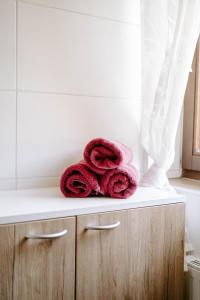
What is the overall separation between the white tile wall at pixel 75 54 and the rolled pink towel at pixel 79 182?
34 centimetres

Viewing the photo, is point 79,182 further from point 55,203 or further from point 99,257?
point 99,257

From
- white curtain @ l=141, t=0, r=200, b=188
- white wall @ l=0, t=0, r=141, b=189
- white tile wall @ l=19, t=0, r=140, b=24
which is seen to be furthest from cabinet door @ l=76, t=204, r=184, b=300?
white tile wall @ l=19, t=0, r=140, b=24

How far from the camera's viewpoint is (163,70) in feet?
4.07

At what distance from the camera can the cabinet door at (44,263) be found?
85 centimetres

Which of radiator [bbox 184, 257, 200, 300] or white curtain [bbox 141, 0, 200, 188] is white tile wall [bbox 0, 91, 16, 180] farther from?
radiator [bbox 184, 257, 200, 300]

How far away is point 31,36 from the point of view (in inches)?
45.8

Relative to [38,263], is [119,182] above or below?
above

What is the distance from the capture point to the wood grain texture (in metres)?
0.83

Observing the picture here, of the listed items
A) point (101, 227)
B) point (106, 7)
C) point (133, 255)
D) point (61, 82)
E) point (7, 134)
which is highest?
point (106, 7)

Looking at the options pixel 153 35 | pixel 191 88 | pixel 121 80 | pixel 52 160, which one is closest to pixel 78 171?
pixel 52 160

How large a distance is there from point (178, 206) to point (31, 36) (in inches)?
31.3

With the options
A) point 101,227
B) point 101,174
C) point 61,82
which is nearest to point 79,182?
point 101,174

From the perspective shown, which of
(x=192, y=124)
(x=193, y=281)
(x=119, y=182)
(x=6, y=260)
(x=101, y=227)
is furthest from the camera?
(x=192, y=124)

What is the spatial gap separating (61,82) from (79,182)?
0.40 meters
